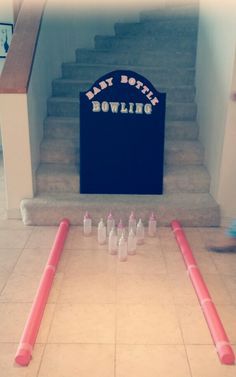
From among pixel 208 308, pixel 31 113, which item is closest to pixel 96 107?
pixel 31 113

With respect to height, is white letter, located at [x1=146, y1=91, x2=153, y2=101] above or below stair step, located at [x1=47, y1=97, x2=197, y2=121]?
above

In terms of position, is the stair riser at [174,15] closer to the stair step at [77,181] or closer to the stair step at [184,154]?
the stair step at [184,154]

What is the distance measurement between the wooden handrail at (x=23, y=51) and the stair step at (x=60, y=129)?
927 millimetres

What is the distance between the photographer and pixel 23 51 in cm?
418

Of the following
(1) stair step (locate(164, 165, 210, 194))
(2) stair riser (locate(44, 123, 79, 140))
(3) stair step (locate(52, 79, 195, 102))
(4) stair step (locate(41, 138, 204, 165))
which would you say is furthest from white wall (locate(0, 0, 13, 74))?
(1) stair step (locate(164, 165, 210, 194))

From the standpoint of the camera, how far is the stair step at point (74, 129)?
4828 millimetres

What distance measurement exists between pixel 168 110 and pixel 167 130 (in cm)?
34

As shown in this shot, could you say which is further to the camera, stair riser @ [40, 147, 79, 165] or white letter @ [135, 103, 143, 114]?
stair riser @ [40, 147, 79, 165]

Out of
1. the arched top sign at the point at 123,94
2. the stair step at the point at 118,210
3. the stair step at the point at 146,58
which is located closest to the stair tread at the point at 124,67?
the stair step at the point at 146,58

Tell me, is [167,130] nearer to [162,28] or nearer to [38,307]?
[162,28]

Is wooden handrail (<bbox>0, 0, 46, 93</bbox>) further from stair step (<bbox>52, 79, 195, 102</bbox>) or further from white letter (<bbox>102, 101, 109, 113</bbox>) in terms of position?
stair step (<bbox>52, 79, 195, 102</bbox>)

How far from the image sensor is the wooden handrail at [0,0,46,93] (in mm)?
3838

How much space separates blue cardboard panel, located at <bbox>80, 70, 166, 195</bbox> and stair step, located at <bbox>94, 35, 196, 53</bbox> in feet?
7.17

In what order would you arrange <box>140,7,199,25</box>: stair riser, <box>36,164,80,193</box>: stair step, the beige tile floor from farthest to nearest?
<box>140,7,199,25</box>: stair riser → <box>36,164,80,193</box>: stair step → the beige tile floor
